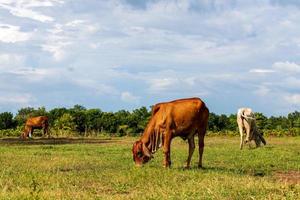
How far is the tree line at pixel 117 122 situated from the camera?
170 ft

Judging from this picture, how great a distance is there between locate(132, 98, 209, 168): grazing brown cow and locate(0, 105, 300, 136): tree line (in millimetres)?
34241

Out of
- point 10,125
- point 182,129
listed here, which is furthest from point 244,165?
point 10,125

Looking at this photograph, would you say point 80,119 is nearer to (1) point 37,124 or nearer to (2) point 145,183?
(1) point 37,124

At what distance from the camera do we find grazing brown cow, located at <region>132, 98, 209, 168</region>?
1577 cm

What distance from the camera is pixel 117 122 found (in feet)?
173

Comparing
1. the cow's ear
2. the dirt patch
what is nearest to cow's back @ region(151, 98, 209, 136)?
the cow's ear

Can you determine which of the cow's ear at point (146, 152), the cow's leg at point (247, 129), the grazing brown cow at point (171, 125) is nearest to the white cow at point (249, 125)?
the cow's leg at point (247, 129)

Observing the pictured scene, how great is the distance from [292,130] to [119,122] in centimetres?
1698

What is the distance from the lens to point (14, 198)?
8.82 meters

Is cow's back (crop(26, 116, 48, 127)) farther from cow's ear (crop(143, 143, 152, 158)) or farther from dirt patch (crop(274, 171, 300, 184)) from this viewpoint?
dirt patch (crop(274, 171, 300, 184))

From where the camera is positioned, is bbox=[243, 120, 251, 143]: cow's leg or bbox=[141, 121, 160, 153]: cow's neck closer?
bbox=[141, 121, 160, 153]: cow's neck

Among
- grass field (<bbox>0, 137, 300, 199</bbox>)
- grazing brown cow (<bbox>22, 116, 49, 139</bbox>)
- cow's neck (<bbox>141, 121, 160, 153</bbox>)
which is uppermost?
grazing brown cow (<bbox>22, 116, 49, 139</bbox>)

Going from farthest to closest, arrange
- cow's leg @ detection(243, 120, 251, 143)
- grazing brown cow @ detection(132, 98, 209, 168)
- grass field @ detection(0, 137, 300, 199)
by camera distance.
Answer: cow's leg @ detection(243, 120, 251, 143), grazing brown cow @ detection(132, 98, 209, 168), grass field @ detection(0, 137, 300, 199)

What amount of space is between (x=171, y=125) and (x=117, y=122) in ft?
122
